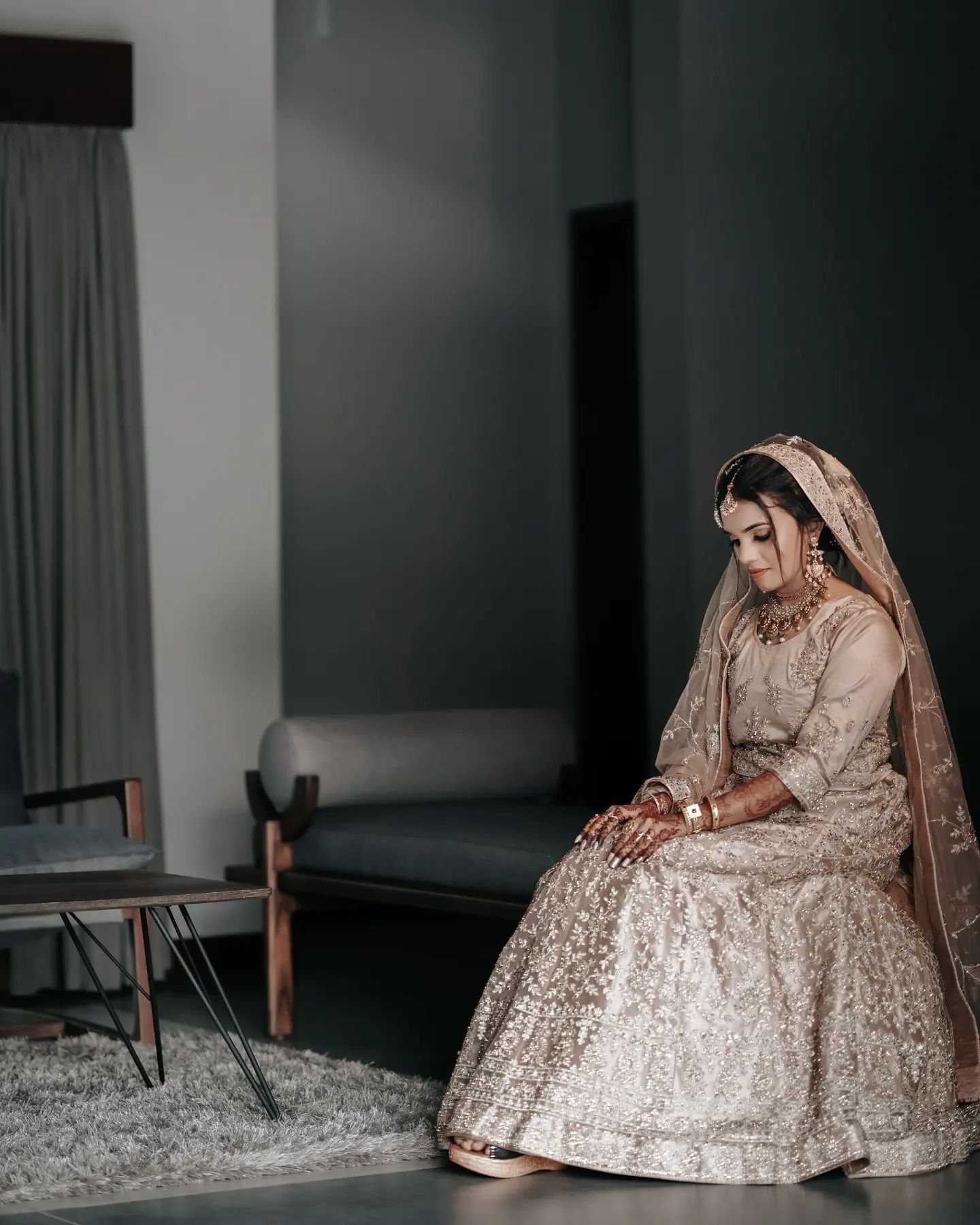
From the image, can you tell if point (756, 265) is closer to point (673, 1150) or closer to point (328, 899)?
point (328, 899)

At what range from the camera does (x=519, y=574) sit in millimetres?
7078

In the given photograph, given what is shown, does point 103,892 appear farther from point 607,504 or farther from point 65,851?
point 607,504

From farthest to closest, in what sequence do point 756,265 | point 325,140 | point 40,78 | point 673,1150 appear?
point 325,140, point 756,265, point 40,78, point 673,1150

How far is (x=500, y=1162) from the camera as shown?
2936 millimetres

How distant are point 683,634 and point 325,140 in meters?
2.37

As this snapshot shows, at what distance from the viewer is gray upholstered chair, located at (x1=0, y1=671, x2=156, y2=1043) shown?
4.16 meters

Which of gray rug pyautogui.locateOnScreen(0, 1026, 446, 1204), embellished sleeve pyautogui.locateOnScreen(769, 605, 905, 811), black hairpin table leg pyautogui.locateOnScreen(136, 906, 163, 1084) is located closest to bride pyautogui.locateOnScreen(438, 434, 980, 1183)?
embellished sleeve pyautogui.locateOnScreen(769, 605, 905, 811)

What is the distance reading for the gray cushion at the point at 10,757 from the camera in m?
4.54

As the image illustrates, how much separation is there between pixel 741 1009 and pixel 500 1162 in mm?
470

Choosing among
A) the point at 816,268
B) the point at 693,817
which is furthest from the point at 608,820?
the point at 816,268

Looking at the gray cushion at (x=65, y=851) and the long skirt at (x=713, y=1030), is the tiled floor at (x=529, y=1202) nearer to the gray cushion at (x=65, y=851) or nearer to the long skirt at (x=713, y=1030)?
the long skirt at (x=713, y=1030)

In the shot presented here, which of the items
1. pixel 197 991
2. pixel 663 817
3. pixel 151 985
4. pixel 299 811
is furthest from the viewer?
pixel 299 811

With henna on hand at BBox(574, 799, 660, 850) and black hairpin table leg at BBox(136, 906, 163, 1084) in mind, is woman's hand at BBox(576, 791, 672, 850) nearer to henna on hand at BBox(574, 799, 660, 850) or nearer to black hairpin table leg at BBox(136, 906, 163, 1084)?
henna on hand at BBox(574, 799, 660, 850)

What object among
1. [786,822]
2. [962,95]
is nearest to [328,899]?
[786,822]
